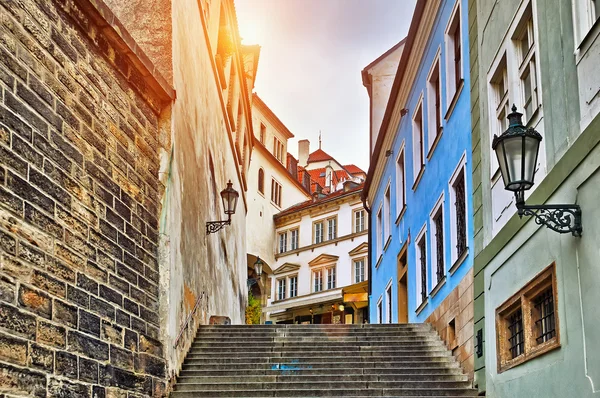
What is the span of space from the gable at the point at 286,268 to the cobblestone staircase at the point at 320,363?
3162 cm

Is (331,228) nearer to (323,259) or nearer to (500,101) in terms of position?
(323,259)

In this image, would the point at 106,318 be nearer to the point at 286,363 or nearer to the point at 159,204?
the point at 159,204

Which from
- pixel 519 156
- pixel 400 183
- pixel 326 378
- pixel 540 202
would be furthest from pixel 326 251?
pixel 519 156

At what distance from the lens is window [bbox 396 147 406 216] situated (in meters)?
19.2

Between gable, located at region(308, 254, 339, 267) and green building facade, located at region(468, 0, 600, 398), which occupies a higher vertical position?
gable, located at region(308, 254, 339, 267)

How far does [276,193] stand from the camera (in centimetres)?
4825

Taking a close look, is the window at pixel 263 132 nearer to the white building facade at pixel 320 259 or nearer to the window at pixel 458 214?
the white building facade at pixel 320 259

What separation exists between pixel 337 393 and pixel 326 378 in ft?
1.54

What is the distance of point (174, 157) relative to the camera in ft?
38.0

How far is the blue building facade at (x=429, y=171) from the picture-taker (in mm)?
12375

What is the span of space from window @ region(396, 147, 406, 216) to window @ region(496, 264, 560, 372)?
32.3 feet

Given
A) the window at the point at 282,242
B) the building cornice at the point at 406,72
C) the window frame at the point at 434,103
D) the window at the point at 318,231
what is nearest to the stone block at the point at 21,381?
the window frame at the point at 434,103

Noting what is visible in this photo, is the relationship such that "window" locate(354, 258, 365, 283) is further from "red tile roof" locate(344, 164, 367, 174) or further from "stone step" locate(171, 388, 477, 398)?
"stone step" locate(171, 388, 477, 398)

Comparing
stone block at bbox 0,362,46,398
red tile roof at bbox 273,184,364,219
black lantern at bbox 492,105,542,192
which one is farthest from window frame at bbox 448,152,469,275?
red tile roof at bbox 273,184,364,219
